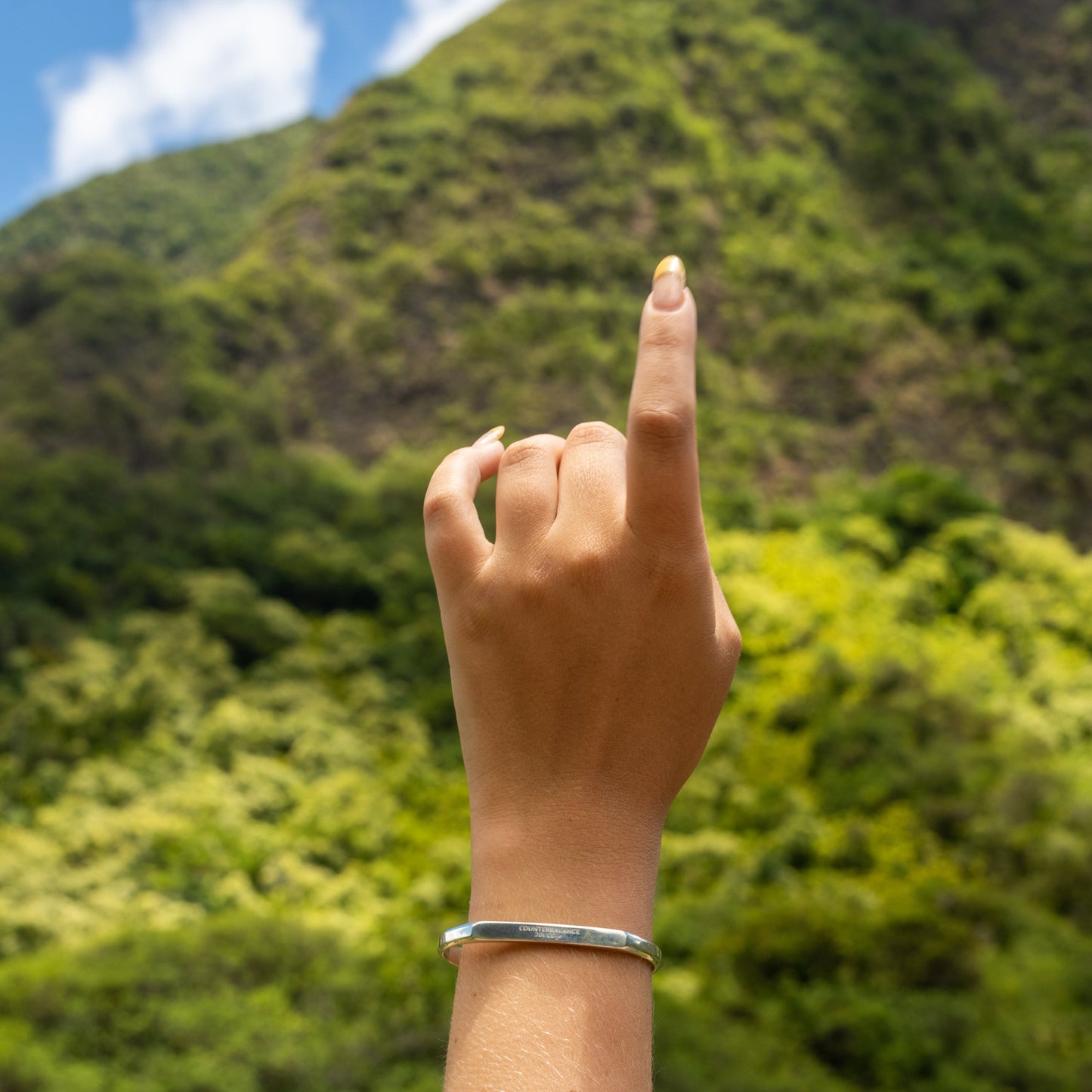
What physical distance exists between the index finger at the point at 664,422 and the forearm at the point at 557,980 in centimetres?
27

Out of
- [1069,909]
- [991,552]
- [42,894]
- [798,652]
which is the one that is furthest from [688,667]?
[991,552]

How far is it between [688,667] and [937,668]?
16380 mm

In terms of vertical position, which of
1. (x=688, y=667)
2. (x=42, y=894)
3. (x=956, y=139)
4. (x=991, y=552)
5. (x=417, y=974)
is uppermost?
(x=956, y=139)

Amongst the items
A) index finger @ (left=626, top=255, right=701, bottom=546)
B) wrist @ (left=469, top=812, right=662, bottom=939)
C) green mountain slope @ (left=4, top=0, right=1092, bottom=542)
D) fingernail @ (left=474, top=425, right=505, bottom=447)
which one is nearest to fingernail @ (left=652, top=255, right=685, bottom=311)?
index finger @ (left=626, top=255, right=701, bottom=546)

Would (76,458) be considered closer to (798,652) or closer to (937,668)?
(798,652)

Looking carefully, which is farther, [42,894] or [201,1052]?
Result: [42,894]

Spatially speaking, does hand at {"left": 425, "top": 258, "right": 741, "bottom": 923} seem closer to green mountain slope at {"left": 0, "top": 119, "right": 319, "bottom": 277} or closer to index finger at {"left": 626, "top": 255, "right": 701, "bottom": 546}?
index finger at {"left": 626, "top": 255, "right": 701, "bottom": 546}

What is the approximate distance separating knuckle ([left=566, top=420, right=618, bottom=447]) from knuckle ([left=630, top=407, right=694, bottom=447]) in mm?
99

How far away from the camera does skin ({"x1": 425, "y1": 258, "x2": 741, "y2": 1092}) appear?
79cm

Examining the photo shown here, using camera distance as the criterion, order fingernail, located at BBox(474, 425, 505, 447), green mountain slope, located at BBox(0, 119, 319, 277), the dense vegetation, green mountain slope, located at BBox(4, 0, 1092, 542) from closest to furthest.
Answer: fingernail, located at BBox(474, 425, 505, 447) < the dense vegetation < green mountain slope, located at BBox(4, 0, 1092, 542) < green mountain slope, located at BBox(0, 119, 319, 277)

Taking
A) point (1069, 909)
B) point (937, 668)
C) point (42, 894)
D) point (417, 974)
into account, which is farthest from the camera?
point (937, 668)

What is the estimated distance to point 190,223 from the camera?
35500 mm

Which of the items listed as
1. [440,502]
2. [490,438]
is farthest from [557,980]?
[490,438]

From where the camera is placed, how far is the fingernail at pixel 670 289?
0.82m
